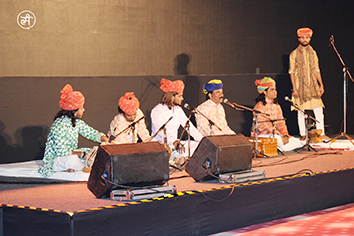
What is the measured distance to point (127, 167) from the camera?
4.11 m

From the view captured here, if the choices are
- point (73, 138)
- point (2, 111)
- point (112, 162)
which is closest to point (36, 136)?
point (2, 111)

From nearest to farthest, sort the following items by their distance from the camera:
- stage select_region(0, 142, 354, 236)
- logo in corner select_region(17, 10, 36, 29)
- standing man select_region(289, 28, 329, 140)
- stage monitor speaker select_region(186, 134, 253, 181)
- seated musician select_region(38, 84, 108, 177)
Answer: stage select_region(0, 142, 354, 236)
stage monitor speaker select_region(186, 134, 253, 181)
seated musician select_region(38, 84, 108, 177)
logo in corner select_region(17, 10, 36, 29)
standing man select_region(289, 28, 329, 140)

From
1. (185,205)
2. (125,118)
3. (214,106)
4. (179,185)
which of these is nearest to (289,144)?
(214,106)

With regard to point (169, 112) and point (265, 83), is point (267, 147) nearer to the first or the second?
point (265, 83)

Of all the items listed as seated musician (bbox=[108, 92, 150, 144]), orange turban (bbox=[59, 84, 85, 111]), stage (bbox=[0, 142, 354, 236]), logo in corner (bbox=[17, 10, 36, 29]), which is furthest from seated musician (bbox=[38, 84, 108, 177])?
logo in corner (bbox=[17, 10, 36, 29])

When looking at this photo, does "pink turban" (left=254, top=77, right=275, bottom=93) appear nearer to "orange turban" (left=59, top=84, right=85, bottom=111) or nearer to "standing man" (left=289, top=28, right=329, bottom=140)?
"standing man" (left=289, top=28, right=329, bottom=140)

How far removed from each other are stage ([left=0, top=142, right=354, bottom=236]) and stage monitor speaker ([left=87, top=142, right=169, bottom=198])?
14 cm

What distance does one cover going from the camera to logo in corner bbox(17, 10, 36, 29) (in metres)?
6.67

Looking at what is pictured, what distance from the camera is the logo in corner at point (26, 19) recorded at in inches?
263

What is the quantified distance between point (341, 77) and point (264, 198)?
5.67 m

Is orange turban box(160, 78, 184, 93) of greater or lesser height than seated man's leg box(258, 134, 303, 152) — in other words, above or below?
above

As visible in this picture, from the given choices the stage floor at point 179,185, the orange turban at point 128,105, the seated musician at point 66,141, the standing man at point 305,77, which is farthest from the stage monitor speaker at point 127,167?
the standing man at point 305,77

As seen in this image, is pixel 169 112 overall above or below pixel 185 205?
above

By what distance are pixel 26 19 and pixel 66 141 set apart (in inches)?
81.0
